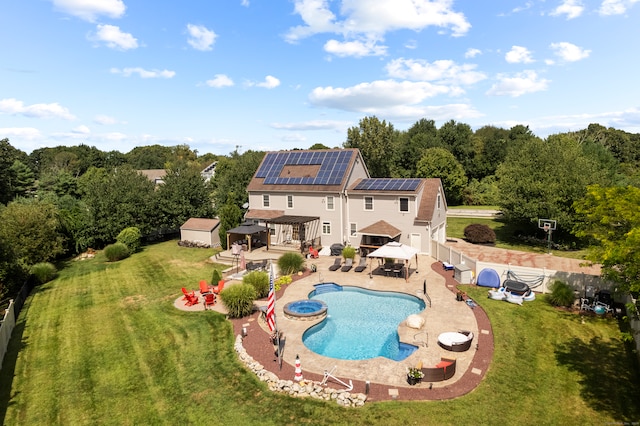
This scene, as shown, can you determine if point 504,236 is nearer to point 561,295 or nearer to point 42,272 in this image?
point 561,295

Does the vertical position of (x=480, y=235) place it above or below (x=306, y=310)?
above

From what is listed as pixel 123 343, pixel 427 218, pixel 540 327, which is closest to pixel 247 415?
pixel 123 343

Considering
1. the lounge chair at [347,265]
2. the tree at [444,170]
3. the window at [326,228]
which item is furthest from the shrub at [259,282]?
the tree at [444,170]

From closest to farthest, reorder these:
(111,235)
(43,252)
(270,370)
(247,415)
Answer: (247,415) < (270,370) < (43,252) < (111,235)

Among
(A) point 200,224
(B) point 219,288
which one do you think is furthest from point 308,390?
(A) point 200,224

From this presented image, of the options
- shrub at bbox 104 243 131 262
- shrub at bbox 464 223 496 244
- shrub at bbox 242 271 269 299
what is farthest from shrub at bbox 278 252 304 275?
shrub at bbox 464 223 496 244

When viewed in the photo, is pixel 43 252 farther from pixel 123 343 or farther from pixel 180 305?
pixel 123 343

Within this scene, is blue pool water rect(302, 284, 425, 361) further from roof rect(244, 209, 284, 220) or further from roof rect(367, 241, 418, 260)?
roof rect(244, 209, 284, 220)
